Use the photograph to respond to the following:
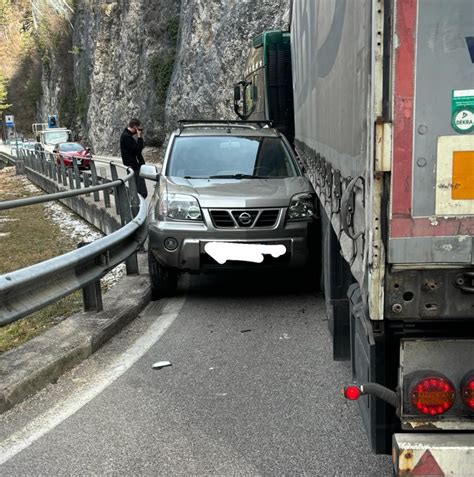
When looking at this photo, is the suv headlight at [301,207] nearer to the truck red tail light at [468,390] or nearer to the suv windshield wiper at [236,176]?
the suv windshield wiper at [236,176]

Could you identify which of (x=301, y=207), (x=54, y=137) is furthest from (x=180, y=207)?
(x=54, y=137)

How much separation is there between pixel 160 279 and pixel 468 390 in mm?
4342

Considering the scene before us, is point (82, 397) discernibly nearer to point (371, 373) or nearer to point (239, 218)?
point (371, 373)

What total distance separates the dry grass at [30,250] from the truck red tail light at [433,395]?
3.74 meters

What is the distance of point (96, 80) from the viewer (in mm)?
48281

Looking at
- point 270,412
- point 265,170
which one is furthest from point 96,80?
point 270,412

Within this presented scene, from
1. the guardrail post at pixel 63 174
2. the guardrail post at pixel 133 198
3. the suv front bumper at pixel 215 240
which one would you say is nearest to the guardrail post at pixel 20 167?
the guardrail post at pixel 63 174

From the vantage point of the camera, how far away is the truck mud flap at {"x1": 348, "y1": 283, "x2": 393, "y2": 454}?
2295 millimetres

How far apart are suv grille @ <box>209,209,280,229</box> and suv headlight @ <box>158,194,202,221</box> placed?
7.1 inches

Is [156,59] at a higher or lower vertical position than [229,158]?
higher

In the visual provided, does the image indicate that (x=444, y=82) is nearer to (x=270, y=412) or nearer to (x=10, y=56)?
(x=270, y=412)

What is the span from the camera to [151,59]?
39375 millimetres

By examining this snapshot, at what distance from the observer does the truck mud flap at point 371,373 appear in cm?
229

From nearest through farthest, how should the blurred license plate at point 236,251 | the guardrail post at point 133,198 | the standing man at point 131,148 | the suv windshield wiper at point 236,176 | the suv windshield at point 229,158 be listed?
the blurred license plate at point 236,251 < the suv windshield wiper at point 236,176 < the suv windshield at point 229,158 < the guardrail post at point 133,198 < the standing man at point 131,148
